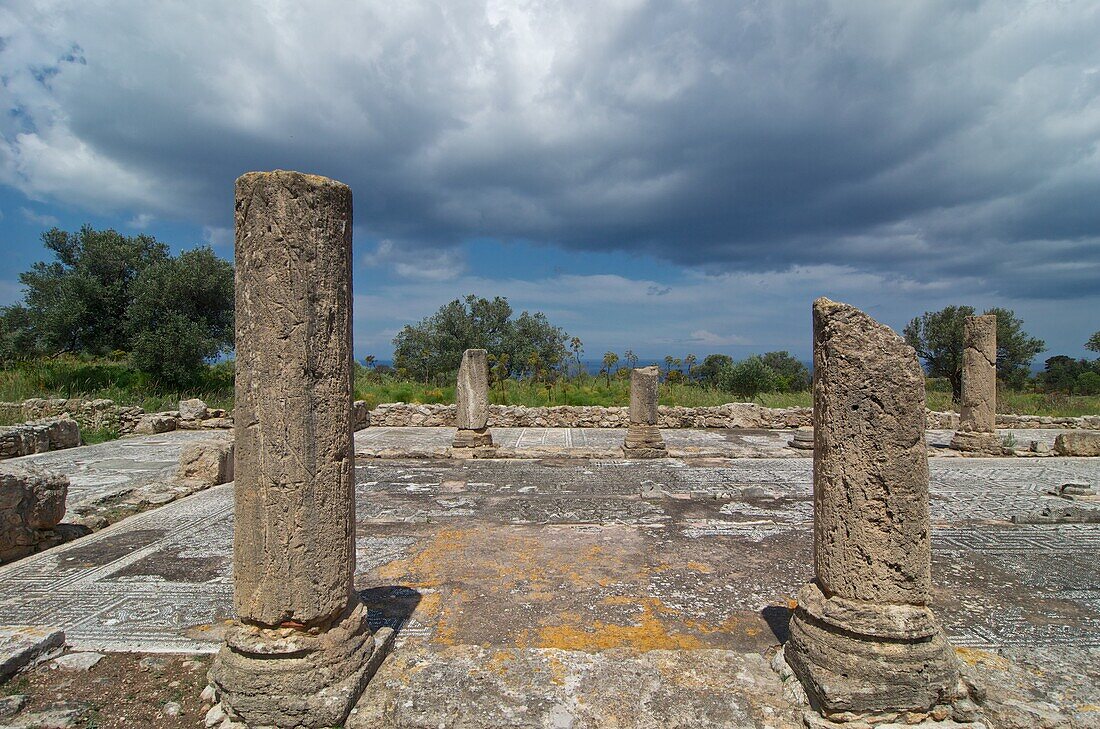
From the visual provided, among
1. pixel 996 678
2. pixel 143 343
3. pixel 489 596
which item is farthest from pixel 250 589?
pixel 143 343

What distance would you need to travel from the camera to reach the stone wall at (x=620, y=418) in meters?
18.1

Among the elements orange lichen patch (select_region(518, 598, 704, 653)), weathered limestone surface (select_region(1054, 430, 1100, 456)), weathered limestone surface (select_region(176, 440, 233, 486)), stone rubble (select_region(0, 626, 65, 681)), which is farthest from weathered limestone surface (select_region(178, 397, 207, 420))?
weathered limestone surface (select_region(1054, 430, 1100, 456))

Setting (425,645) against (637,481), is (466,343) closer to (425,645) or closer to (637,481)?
(637,481)

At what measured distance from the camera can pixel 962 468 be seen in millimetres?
10938

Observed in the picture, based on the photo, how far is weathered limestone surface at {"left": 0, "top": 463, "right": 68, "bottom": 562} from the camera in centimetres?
553

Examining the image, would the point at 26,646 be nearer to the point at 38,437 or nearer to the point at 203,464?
the point at 203,464

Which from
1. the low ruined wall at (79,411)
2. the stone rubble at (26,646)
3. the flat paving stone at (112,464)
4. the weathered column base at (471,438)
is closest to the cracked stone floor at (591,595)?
the stone rubble at (26,646)

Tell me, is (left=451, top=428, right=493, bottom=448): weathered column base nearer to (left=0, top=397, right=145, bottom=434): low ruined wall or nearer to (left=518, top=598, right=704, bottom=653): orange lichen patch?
(left=518, top=598, right=704, bottom=653): orange lichen patch

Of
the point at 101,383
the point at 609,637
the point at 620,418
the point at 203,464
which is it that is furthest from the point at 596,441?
the point at 101,383

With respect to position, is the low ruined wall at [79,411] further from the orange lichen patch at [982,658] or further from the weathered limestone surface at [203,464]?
the orange lichen patch at [982,658]

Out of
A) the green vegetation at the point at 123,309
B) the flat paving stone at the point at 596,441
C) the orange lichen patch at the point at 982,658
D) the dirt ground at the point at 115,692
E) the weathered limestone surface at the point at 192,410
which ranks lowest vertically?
the dirt ground at the point at 115,692

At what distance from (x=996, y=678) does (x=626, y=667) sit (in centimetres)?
210

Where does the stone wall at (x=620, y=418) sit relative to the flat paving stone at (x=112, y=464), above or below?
above

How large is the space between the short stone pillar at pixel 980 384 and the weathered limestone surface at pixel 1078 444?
1.35 m
